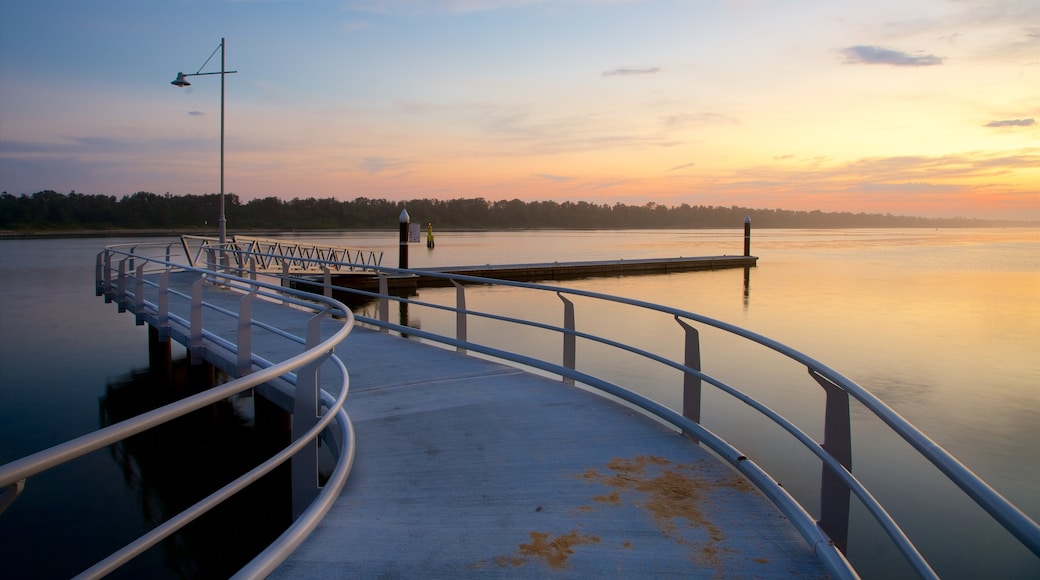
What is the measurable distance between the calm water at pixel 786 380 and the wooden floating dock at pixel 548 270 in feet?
3.35

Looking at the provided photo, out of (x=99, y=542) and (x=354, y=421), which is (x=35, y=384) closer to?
(x=99, y=542)

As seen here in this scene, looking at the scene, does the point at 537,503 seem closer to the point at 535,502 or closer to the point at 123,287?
the point at 535,502

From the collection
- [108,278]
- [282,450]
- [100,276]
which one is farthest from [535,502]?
[100,276]

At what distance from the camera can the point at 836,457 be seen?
327 cm

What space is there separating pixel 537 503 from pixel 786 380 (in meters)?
11.1

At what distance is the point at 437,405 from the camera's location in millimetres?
5727

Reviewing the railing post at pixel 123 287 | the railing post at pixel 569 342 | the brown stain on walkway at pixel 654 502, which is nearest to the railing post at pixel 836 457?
the brown stain on walkway at pixel 654 502

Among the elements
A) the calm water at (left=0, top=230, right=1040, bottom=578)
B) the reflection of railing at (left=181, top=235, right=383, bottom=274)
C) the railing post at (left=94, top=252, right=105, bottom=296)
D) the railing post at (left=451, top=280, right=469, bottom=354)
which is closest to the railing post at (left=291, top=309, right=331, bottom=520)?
the calm water at (left=0, top=230, right=1040, bottom=578)

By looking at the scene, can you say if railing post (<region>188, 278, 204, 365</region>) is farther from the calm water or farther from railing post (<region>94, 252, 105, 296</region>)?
railing post (<region>94, 252, 105, 296</region>)

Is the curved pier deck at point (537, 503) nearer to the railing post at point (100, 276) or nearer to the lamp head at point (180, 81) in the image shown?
the railing post at point (100, 276)

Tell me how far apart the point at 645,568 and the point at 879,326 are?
20832 millimetres

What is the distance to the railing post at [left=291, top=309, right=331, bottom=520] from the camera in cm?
344

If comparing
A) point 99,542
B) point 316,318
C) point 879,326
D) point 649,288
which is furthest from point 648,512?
point 649,288

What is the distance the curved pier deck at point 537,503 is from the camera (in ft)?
10.1
